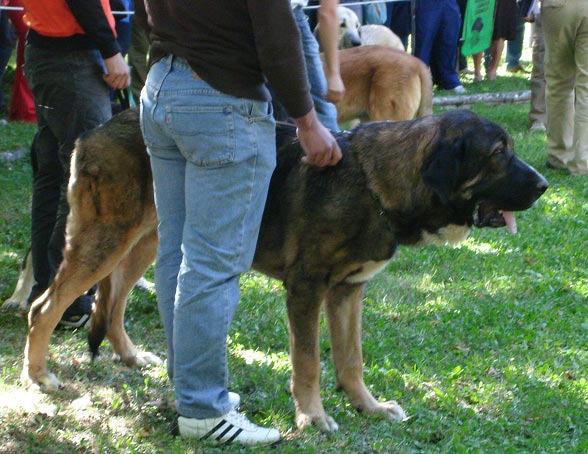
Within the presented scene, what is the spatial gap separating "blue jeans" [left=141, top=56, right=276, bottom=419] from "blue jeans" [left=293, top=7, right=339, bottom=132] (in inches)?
68.0

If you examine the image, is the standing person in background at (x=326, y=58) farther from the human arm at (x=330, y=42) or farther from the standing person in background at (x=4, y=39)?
the standing person in background at (x=4, y=39)

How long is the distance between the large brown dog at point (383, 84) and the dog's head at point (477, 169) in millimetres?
4502

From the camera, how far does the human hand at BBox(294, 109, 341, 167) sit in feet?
10.6

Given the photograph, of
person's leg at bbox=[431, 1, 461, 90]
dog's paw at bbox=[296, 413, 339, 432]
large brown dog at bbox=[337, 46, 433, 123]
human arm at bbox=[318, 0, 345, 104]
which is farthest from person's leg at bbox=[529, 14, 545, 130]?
dog's paw at bbox=[296, 413, 339, 432]

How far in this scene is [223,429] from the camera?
3.54m

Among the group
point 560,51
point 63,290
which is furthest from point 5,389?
point 560,51

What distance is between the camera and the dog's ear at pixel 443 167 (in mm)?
3531

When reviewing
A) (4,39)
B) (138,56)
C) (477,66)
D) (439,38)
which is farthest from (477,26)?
(4,39)

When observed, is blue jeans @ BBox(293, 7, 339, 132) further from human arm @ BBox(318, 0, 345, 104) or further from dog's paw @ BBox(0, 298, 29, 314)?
dog's paw @ BBox(0, 298, 29, 314)

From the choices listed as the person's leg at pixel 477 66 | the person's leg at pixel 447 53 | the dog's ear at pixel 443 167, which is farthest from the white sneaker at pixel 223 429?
the person's leg at pixel 477 66

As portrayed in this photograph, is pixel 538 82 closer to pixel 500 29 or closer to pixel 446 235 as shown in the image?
pixel 500 29

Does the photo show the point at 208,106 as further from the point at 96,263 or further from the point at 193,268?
the point at 96,263

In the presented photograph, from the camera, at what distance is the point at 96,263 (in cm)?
405

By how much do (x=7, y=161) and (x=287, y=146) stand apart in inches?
241
